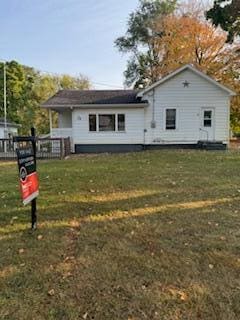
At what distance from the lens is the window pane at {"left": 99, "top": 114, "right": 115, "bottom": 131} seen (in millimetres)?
20812

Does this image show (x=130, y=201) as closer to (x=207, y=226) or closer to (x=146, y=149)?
(x=207, y=226)

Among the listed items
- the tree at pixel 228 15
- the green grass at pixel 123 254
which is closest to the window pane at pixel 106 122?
the tree at pixel 228 15

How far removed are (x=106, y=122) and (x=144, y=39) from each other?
2012 cm

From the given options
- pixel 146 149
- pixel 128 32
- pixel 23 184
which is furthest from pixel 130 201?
pixel 128 32

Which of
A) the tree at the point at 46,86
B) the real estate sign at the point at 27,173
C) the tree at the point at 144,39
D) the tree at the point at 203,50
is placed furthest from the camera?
the tree at the point at 46,86

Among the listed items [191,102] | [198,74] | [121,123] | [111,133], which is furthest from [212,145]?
[111,133]

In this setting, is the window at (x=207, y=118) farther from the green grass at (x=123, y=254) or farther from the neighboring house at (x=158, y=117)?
the green grass at (x=123, y=254)

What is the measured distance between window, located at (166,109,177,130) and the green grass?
42.0 ft

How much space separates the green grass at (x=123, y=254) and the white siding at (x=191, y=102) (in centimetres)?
1280

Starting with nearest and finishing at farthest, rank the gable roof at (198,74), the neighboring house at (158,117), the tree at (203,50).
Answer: the gable roof at (198,74), the neighboring house at (158,117), the tree at (203,50)

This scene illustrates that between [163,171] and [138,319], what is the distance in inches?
313

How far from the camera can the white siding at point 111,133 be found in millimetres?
20625

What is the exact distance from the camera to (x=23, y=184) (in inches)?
191

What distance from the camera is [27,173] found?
494cm
